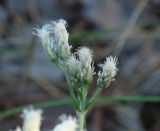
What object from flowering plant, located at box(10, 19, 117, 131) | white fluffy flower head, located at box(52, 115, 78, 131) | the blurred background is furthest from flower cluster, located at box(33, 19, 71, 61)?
the blurred background

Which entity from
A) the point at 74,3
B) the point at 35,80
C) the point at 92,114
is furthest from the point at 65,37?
the point at 74,3

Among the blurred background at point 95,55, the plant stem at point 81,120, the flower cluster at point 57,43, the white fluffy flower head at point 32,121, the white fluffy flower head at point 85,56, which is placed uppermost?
the blurred background at point 95,55

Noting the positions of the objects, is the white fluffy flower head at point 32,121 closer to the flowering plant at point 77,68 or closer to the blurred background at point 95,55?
the flowering plant at point 77,68

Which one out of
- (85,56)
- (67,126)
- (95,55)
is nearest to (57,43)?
(85,56)

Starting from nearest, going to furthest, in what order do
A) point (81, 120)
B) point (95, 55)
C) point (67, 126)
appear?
point (81, 120) < point (67, 126) < point (95, 55)

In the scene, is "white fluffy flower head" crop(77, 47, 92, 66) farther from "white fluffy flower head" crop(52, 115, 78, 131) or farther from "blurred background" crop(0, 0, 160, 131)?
"blurred background" crop(0, 0, 160, 131)

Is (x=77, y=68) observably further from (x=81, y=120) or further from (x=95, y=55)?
(x=95, y=55)

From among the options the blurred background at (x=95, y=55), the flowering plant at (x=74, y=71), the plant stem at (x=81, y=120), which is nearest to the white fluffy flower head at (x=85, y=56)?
the flowering plant at (x=74, y=71)

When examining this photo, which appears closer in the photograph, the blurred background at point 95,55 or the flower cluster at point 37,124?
the flower cluster at point 37,124
